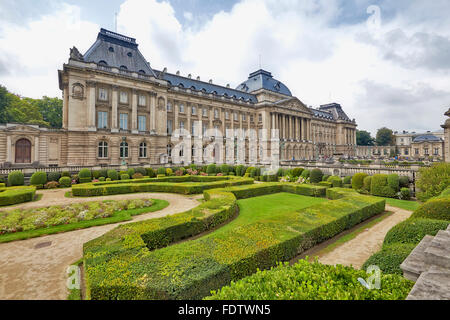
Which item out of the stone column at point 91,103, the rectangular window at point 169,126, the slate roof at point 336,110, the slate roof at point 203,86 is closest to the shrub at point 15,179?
the stone column at point 91,103

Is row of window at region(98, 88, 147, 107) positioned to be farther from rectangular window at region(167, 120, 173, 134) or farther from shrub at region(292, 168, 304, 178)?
shrub at region(292, 168, 304, 178)

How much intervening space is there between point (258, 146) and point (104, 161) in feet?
113

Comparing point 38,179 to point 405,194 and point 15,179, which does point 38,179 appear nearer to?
point 15,179

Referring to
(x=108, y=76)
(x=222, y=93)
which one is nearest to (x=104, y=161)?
(x=108, y=76)

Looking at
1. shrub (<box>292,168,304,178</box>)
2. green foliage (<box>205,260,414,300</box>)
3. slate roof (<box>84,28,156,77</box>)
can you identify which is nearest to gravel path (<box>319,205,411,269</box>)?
green foliage (<box>205,260,414,300</box>)

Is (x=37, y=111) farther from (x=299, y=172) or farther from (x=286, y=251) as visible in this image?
(x=286, y=251)

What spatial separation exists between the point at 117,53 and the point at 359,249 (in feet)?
132

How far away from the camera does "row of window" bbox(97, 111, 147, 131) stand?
3116 cm

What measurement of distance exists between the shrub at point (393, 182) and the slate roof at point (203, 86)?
1402 inches

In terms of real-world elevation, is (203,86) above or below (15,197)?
above

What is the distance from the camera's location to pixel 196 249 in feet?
17.0

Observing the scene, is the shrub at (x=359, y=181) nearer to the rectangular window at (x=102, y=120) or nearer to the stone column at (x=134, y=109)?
the stone column at (x=134, y=109)

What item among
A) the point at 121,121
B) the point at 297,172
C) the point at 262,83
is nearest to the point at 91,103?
the point at 121,121

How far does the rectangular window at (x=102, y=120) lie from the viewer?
31.0 meters
